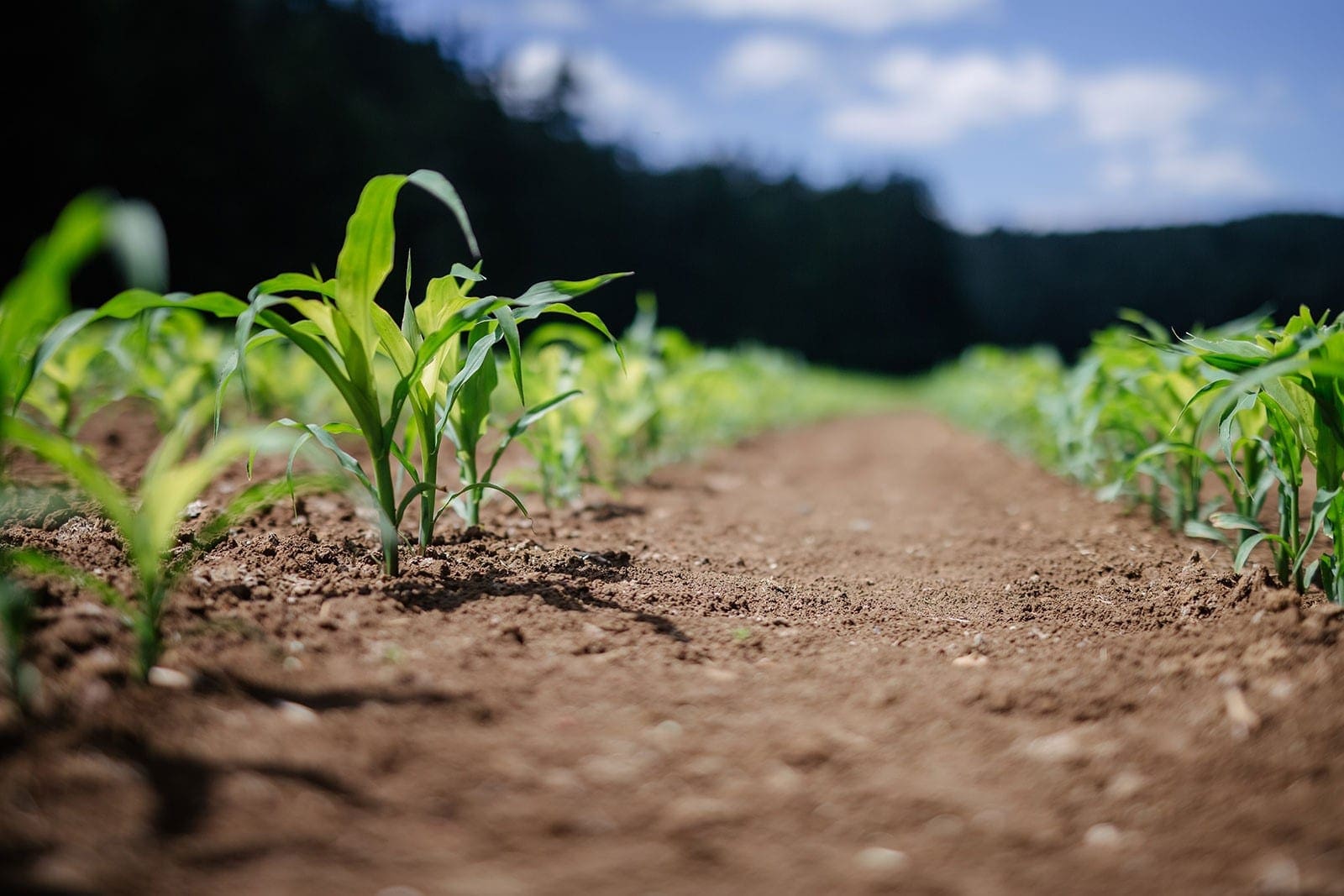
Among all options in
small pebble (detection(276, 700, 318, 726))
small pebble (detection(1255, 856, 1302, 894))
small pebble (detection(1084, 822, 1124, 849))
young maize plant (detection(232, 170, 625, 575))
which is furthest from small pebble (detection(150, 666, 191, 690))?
small pebble (detection(1255, 856, 1302, 894))

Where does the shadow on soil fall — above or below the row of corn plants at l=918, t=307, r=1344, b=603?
below

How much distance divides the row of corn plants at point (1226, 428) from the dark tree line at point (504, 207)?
996 centimetres

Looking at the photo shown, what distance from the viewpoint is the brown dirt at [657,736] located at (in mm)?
730

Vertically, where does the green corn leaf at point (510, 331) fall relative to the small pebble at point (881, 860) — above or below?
above

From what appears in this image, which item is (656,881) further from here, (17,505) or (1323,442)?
(1323,442)

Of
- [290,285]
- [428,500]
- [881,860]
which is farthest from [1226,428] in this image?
[290,285]

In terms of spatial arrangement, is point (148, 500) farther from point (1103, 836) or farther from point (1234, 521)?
point (1234, 521)

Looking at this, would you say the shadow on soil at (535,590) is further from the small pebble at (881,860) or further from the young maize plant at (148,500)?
the small pebble at (881,860)

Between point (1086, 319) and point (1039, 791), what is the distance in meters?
34.7

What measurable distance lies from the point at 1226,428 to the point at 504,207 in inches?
741

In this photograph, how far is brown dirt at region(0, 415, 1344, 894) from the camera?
0.73 meters

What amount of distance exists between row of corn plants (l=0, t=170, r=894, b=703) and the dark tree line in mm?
7636

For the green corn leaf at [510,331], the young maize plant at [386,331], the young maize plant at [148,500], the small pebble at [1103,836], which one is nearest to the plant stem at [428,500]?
the young maize plant at [386,331]

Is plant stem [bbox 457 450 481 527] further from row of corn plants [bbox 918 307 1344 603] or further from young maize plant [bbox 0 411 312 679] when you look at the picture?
row of corn plants [bbox 918 307 1344 603]
